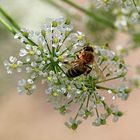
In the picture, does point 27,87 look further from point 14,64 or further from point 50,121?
point 50,121

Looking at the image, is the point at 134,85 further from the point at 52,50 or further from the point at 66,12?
the point at 66,12

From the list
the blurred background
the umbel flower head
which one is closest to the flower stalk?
the umbel flower head

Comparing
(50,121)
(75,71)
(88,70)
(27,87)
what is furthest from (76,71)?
(50,121)

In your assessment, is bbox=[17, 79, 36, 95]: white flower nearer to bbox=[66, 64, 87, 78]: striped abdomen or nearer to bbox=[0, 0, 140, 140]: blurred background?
bbox=[66, 64, 87, 78]: striped abdomen

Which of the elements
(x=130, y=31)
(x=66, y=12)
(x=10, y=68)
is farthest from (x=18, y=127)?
(x=10, y=68)

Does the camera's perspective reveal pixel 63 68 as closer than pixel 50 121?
Yes

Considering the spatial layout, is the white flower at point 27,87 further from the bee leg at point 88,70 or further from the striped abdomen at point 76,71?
the bee leg at point 88,70
